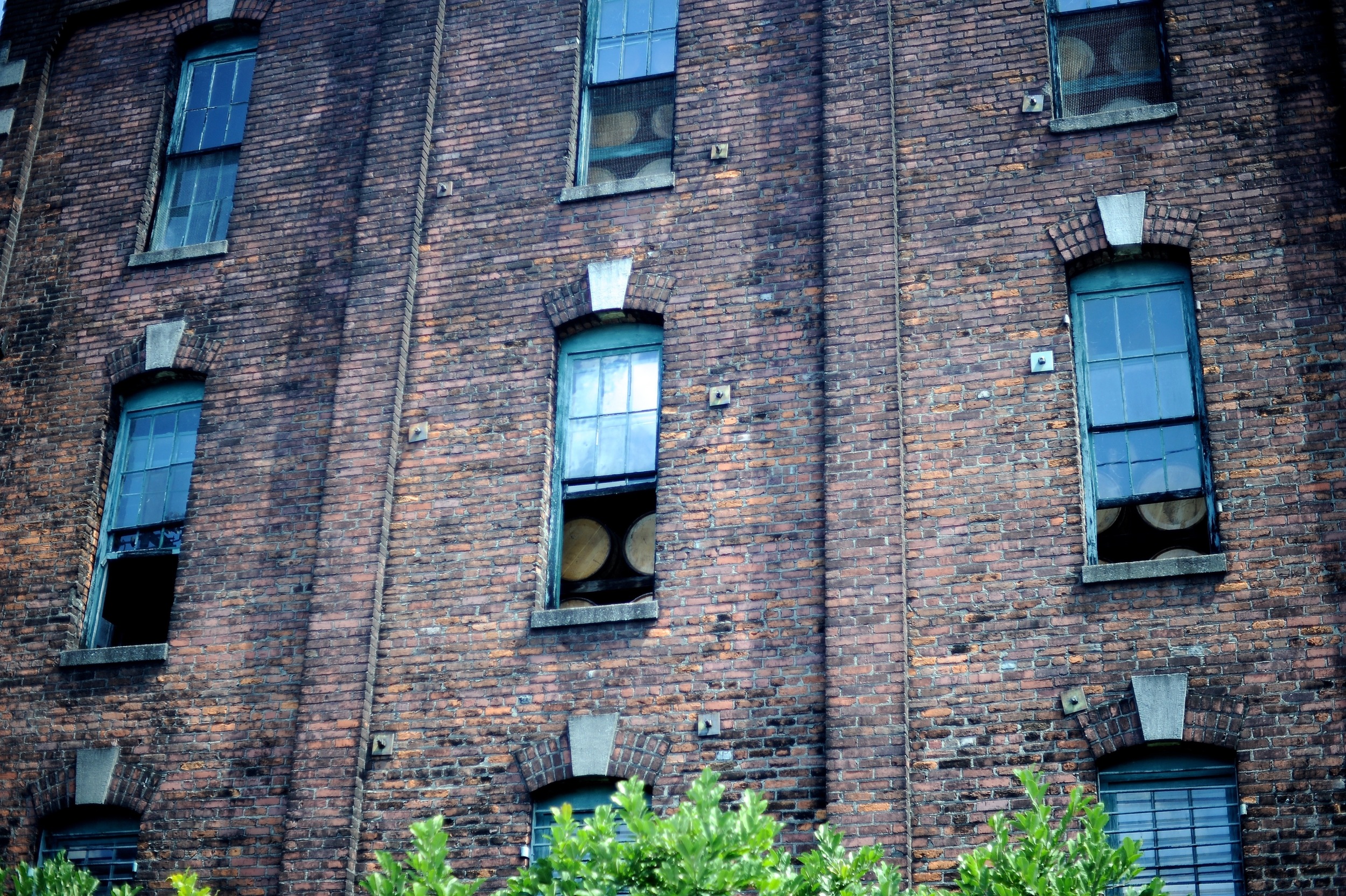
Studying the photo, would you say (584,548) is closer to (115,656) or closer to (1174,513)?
(115,656)

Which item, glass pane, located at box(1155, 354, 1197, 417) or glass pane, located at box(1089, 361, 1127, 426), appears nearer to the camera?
glass pane, located at box(1155, 354, 1197, 417)

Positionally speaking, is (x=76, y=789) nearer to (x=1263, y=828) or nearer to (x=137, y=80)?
(x=137, y=80)

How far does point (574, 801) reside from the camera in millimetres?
10945

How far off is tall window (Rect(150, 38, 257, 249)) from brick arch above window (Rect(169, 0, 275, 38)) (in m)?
0.24

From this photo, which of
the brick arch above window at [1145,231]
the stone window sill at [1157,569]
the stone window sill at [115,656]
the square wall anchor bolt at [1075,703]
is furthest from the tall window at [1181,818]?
the stone window sill at [115,656]

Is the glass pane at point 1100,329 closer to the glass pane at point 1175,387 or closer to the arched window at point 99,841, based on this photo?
the glass pane at point 1175,387

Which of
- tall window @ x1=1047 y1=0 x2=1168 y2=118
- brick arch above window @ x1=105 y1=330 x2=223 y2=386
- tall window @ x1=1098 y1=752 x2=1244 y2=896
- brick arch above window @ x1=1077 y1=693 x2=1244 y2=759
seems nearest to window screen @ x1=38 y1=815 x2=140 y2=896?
brick arch above window @ x1=105 y1=330 x2=223 y2=386

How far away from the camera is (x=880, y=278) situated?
1149 centimetres

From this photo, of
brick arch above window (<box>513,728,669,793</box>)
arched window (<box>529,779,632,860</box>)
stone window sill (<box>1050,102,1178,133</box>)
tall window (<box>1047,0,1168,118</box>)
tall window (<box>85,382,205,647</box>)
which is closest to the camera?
brick arch above window (<box>513,728,669,793</box>)

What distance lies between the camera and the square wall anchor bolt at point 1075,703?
10.0 meters

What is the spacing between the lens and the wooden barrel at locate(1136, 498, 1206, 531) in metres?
10.6

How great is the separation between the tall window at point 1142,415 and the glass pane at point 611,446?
12.0ft

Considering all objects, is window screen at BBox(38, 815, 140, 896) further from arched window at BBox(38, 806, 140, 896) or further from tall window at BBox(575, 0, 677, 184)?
tall window at BBox(575, 0, 677, 184)

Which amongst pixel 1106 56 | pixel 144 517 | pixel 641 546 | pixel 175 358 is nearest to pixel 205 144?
pixel 175 358
